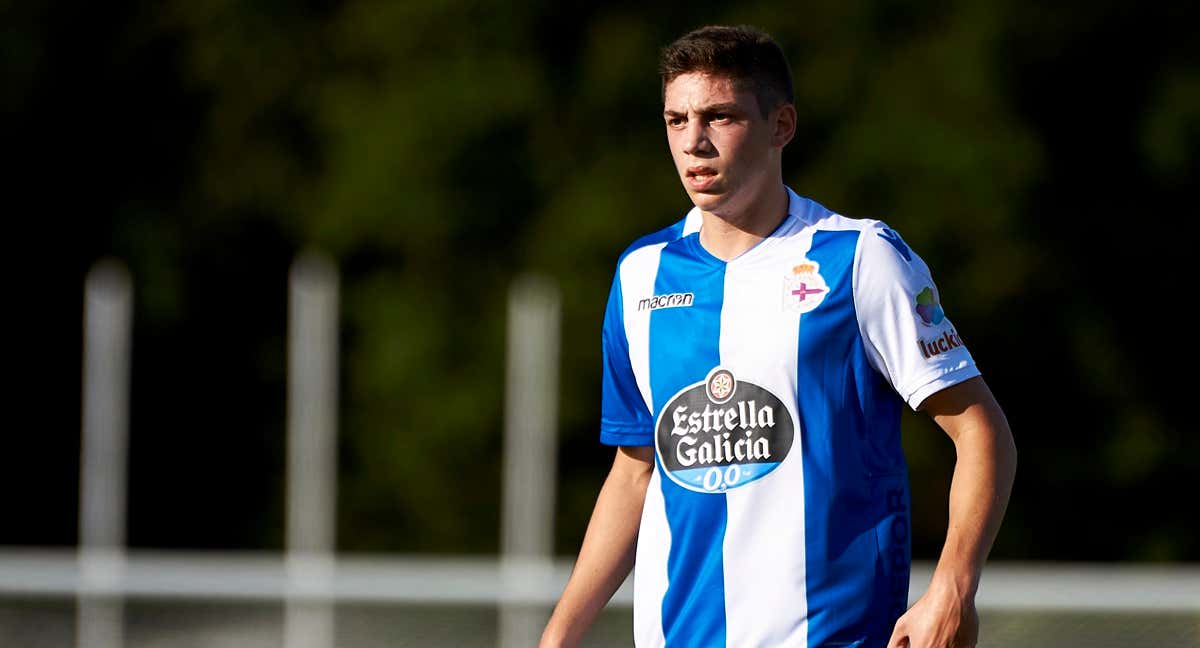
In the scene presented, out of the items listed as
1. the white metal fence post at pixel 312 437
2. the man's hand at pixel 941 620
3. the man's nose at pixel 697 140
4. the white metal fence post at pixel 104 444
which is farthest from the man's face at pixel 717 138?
the white metal fence post at pixel 104 444

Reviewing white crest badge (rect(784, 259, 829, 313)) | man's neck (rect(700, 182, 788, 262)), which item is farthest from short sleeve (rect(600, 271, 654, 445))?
white crest badge (rect(784, 259, 829, 313))

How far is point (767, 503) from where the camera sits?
9.65 feet

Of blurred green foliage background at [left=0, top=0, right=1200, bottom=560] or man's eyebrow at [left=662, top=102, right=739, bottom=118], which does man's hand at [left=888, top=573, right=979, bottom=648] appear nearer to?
man's eyebrow at [left=662, top=102, right=739, bottom=118]

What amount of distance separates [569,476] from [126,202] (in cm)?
544

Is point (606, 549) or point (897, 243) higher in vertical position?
point (897, 243)

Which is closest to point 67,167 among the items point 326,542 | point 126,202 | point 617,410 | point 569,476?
point 126,202

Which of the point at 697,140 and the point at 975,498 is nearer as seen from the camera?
the point at 975,498

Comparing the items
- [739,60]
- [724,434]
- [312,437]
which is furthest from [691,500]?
[312,437]

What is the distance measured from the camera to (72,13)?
59.9ft

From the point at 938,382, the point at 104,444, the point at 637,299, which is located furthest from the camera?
the point at 104,444

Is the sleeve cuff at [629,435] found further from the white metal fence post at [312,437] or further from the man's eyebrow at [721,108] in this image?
the white metal fence post at [312,437]

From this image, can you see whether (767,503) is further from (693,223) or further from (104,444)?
(104,444)

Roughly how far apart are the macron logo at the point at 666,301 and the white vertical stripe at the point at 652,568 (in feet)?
0.84

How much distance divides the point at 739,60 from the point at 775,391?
50 centimetres
